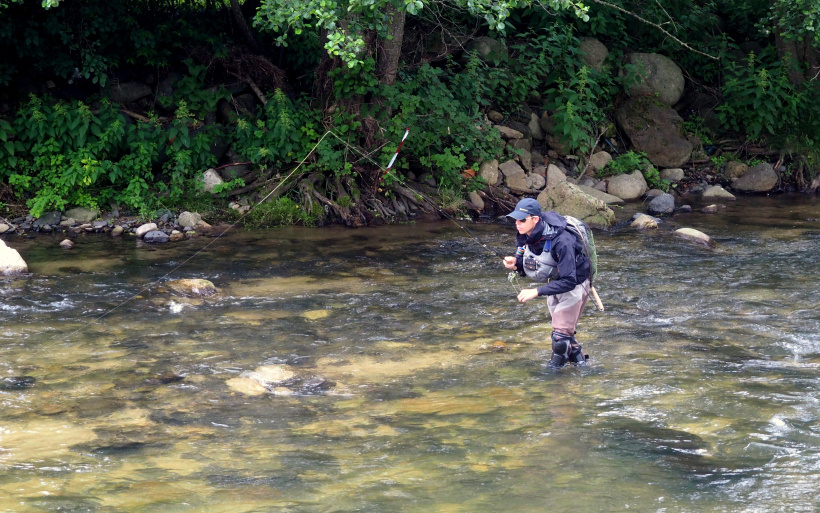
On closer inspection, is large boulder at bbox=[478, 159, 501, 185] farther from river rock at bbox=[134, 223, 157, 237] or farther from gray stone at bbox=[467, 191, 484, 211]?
river rock at bbox=[134, 223, 157, 237]

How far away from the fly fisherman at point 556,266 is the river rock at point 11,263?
6.00 meters

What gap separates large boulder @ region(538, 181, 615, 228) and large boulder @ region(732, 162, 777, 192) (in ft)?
12.5

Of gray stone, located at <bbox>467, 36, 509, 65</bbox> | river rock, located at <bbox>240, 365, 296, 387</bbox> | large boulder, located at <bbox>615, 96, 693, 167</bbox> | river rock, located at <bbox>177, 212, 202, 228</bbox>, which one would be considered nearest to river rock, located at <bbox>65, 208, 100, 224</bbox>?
river rock, located at <bbox>177, 212, 202, 228</bbox>

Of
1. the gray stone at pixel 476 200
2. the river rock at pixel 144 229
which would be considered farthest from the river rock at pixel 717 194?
the river rock at pixel 144 229

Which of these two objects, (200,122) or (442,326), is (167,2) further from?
(442,326)

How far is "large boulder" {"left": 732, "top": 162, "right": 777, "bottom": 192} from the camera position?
15203 mm

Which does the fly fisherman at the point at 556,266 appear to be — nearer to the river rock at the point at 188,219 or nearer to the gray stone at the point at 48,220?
the river rock at the point at 188,219

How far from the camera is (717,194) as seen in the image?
48.3 feet

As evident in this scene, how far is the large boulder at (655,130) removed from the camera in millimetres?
15453

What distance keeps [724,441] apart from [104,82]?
34.0ft

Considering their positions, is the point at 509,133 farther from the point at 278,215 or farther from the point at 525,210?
the point at 525,210

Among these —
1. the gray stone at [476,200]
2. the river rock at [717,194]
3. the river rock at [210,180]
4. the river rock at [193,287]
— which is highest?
the river rock at [210,180]

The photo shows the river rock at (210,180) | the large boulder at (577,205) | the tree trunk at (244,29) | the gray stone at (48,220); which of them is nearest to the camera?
the gray stone at (48,220)

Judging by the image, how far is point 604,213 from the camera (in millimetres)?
12680
